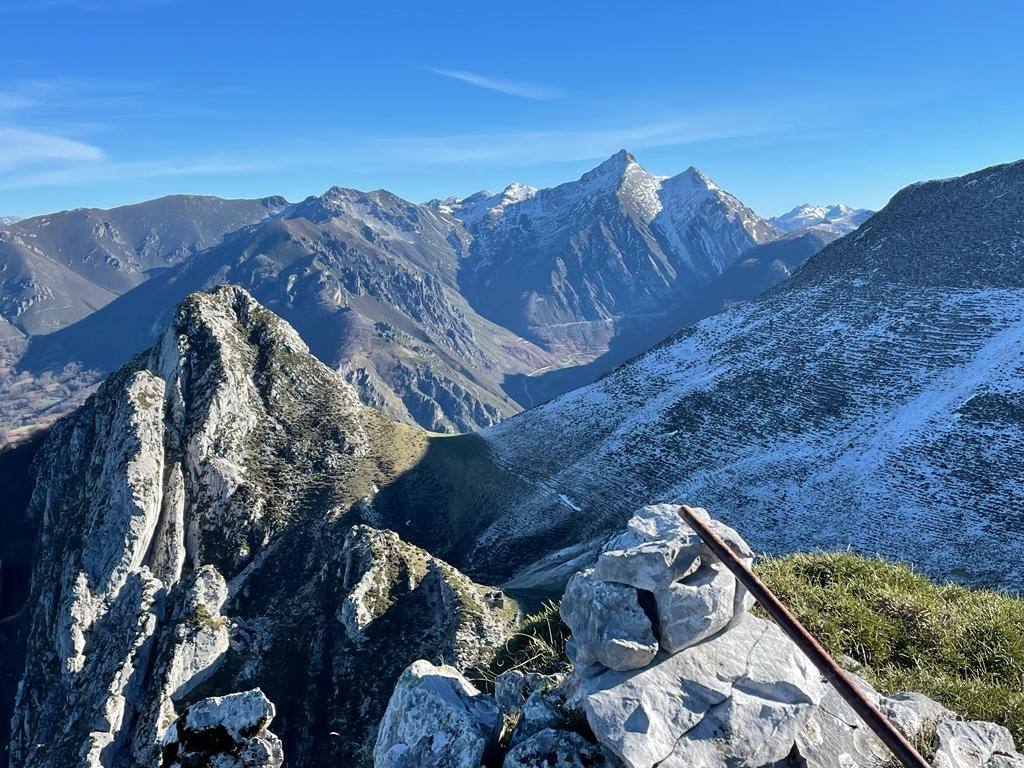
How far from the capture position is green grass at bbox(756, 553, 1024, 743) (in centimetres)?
1008

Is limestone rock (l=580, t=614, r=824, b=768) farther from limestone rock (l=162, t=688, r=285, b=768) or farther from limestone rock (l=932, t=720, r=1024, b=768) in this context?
limestone rock (l=162, t=688, r=285, b=768)

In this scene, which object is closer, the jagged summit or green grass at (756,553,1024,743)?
green grass at (756,553,1024,743)

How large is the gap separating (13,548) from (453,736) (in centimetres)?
10262

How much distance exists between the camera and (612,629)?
9172mm

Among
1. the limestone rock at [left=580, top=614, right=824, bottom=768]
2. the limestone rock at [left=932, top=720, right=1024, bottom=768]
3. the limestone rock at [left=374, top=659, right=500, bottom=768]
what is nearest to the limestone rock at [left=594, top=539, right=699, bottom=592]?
the limestone rock at [left=580, top=614, right=824, bottom=768]

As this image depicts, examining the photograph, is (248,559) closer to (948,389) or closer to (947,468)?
(947,468)

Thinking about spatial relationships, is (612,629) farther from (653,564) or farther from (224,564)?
(224,564)

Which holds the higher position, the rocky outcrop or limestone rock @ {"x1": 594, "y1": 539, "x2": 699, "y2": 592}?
limestone rock @ {"x1": 594, "y1": 539, "x2": 699, "y2": 592}

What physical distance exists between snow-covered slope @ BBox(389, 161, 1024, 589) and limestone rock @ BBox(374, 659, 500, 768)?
128 ft

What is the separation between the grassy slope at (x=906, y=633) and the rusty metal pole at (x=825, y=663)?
3.30m

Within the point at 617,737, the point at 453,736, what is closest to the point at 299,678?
the point at 453,736

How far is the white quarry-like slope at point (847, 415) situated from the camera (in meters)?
43.6

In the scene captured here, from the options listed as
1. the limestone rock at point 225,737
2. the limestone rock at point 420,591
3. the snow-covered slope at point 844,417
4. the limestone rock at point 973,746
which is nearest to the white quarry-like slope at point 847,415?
the snow-covered slope at point 844,417

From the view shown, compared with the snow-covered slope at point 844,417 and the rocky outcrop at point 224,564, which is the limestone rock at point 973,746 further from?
the snow-covered slope at point 844,417
